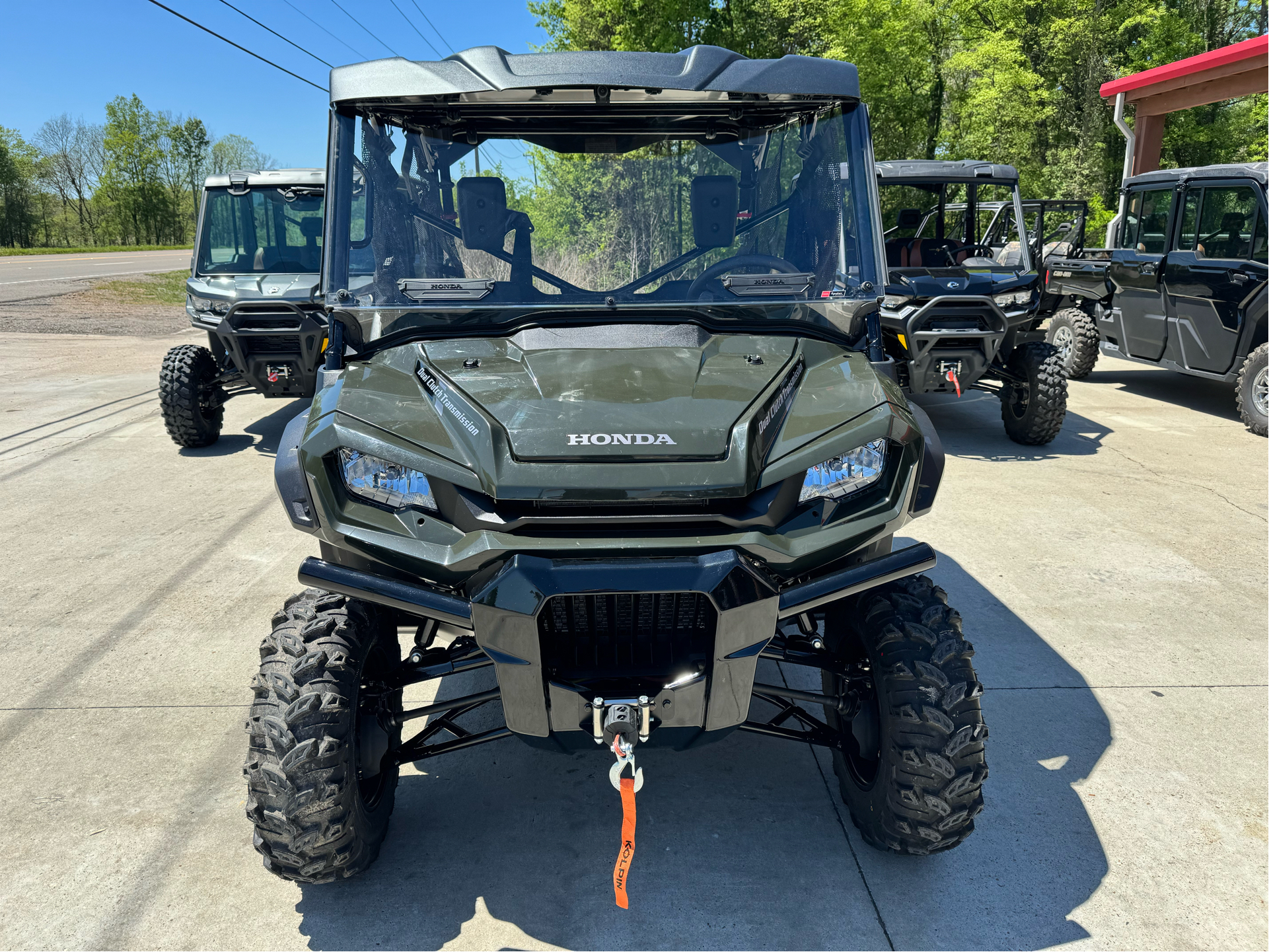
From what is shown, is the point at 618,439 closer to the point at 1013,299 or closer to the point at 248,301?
the point at 248,301

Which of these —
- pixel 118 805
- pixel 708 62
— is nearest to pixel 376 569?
pixel 118 805

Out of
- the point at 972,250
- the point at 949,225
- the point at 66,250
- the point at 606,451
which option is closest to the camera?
the point at 606,451

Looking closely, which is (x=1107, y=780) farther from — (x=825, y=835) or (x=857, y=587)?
(x=857, y=587)

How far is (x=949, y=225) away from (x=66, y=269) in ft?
99.2

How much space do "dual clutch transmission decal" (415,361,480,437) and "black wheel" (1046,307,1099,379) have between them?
9.37 metres

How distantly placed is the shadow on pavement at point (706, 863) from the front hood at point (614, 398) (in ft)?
4.01

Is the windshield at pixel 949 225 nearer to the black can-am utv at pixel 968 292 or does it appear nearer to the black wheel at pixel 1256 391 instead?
the black can-am utv at pixel 968 292

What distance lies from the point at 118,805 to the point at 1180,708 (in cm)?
379

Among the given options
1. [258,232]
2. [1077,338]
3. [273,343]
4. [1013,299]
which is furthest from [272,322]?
[1077,338]

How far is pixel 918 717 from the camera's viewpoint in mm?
2379

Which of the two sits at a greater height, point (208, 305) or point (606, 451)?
point (208, 305)

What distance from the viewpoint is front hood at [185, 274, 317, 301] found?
7848 mm

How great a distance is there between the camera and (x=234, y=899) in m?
2.54

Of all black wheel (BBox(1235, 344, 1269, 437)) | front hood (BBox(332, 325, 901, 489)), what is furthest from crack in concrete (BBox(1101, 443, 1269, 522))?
front hood (BBox(332, 325, 901, 489))
